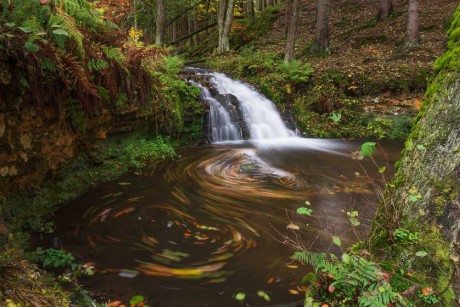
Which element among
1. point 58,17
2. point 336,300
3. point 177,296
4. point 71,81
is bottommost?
point 177,296

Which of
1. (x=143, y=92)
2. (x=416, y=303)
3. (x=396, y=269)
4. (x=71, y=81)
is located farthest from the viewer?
(x=143, y=92)

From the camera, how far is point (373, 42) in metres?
15.7

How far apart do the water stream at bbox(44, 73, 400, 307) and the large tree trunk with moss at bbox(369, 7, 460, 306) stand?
809 mm

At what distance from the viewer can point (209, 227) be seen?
465 cm

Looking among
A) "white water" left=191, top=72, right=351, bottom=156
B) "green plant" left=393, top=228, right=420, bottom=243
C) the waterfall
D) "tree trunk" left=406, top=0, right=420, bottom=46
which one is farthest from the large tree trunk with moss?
"tree trunk" left=406, top=0, right=420, bottom=46

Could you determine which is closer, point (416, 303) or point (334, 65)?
point (416, 303)

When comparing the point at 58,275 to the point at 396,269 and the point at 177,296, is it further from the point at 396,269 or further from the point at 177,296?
the point at 396,269

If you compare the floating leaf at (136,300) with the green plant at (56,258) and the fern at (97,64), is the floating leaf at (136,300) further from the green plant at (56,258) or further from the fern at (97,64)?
the fern at (97,64)

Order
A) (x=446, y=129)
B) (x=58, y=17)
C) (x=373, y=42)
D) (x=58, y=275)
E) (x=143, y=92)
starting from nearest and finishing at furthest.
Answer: (x=446, y=129) < (x=58, y=275) < (x=58, y=17) < (x=143, y=92) < (x=373, y=42)

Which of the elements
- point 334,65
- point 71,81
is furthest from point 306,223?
point 334,65

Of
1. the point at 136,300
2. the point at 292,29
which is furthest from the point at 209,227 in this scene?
the point at 292,29

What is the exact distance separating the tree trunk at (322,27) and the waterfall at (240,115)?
17.4 ft

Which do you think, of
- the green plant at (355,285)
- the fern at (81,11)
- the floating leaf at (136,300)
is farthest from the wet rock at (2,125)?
the green plant at (355,285)

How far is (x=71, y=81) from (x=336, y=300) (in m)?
4.38
